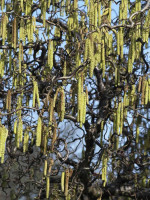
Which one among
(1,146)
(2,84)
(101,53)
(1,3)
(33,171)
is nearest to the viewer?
(1,146)

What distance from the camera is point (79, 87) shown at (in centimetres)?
438

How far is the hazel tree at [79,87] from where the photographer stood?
4.79 meters

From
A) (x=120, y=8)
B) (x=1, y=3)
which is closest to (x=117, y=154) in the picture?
(x=120, y=8)

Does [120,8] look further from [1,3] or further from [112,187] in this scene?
[112,187]

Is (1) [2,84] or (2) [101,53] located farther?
(1) [2,84]

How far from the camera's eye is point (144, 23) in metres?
5.09

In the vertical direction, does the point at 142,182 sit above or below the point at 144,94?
below

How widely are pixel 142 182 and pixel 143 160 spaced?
1.11ft

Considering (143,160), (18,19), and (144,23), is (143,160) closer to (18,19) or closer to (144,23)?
(144,23)

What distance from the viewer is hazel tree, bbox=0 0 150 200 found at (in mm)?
4791

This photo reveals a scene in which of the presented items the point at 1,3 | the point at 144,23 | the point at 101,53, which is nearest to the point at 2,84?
the point at 1,3

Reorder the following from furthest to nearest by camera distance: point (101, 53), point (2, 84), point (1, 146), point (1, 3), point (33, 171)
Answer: point (33, 171)
point (2, 84)
point (1, 3)
point (101, 53)
point (1, 146)

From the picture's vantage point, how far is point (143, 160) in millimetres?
6312

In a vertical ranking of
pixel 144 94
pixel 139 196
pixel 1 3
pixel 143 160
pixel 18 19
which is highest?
pixel 1 3
